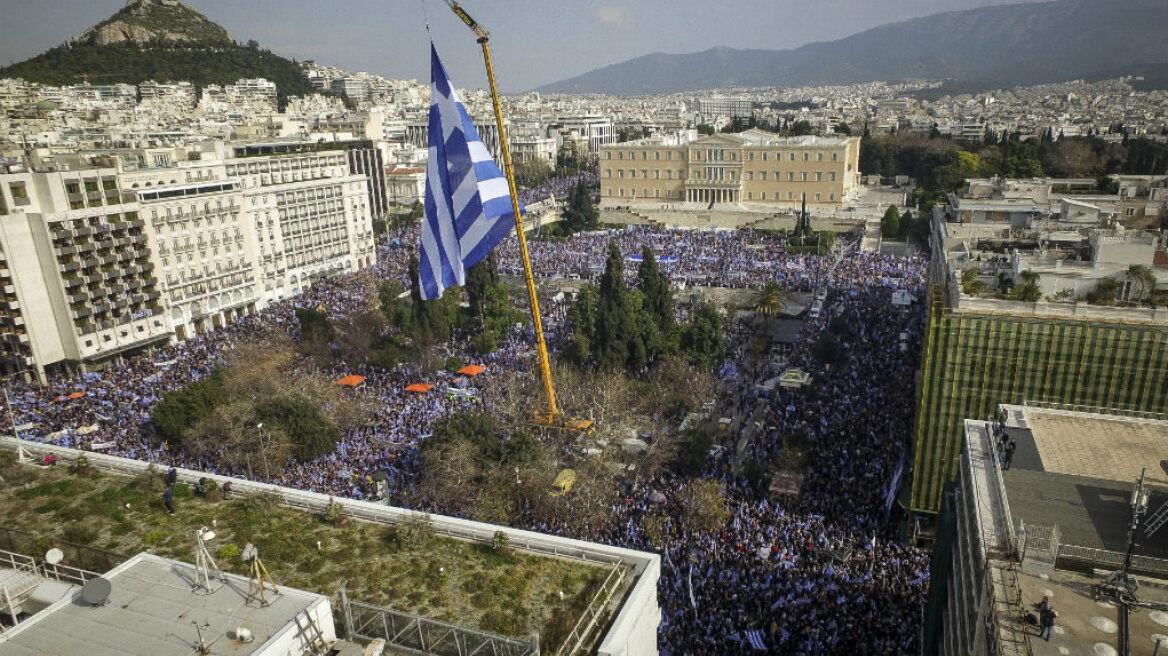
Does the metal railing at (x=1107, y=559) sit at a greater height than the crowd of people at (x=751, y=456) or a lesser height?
greater

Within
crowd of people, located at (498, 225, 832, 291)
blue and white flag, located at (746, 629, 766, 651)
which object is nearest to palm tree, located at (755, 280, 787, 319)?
crowd of people, located at (498, 225, 832, 291)

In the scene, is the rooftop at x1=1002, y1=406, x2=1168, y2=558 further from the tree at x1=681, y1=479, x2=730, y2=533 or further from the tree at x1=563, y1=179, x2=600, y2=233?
the tree at x1=563, y1=179, x2=600, y2=233

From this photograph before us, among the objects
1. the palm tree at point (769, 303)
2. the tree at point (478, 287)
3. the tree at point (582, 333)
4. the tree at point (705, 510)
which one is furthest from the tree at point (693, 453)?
the palm tree at point (769, 303)

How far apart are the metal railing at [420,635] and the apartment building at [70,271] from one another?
108 feet

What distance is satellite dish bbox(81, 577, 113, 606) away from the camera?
7734 mm

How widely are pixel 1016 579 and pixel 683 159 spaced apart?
6787 cm

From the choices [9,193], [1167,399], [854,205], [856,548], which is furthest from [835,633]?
[854,205]

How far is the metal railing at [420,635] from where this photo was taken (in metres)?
8.20

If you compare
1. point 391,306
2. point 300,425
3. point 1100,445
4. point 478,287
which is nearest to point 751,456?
point 1100,445

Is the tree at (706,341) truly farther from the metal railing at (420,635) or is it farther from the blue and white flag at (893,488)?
the metal railing at (420,635)

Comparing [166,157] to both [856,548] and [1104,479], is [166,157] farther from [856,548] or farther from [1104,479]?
[1104,479]

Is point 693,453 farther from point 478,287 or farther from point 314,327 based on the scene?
point 314,327

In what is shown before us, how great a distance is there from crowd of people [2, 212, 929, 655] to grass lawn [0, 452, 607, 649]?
653 centimetres

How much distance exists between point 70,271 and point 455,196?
26265mm
